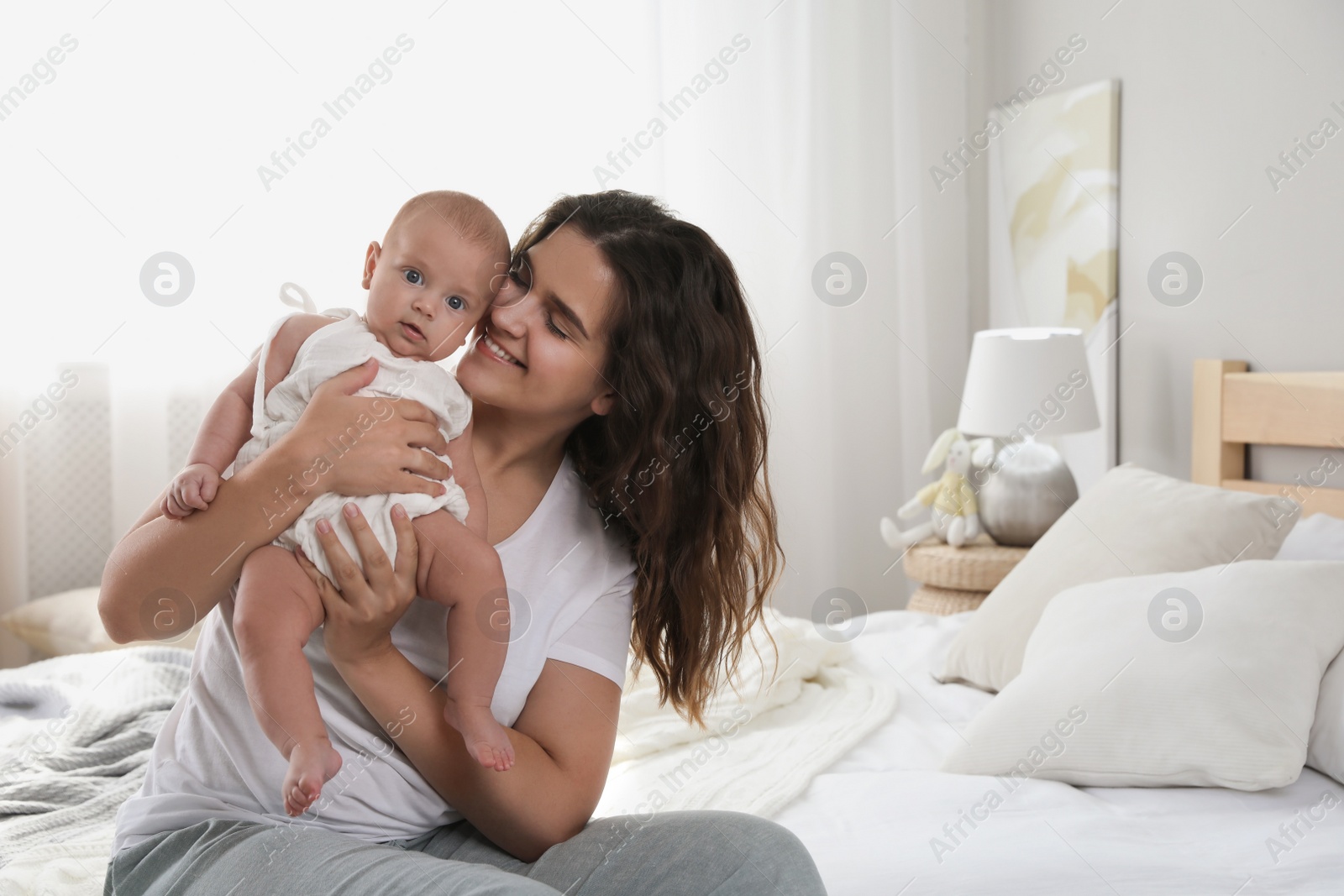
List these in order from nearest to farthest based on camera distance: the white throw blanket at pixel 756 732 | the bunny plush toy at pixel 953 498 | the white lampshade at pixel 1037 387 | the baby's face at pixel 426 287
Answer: the baby's face at pixel 426 287, the white throw blanket at pixel 756 732, the white lampshade at pixel 1037 387, the bunny plush toy at pixel 953 498

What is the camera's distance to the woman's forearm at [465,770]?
0.99 metres

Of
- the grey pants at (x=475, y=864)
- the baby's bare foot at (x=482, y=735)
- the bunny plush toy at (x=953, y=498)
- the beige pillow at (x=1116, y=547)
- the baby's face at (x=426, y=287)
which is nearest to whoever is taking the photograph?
the grey pants at (x=475, y=864)

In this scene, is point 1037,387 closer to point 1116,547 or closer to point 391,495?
point 1116,547

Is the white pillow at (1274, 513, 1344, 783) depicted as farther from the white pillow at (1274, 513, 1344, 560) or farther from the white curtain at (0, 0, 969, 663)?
the white curtain at (0, 0, 969, 663)

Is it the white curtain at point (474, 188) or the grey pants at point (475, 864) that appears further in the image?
the white curtain at point (474, 188)

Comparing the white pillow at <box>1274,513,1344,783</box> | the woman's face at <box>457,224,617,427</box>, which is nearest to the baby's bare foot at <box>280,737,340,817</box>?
the woman's face at <box>457,224,617,427</box>

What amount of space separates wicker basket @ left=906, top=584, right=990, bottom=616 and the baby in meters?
1.90

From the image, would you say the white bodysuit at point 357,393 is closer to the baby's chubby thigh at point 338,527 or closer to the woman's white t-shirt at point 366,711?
the baby's chubby thigh at point 338,527

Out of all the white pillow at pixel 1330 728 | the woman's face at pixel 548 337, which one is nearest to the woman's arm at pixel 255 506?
the woman's face at pixel 548 337

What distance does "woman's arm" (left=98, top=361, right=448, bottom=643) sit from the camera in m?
0.98

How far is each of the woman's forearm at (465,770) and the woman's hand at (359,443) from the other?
17 cm

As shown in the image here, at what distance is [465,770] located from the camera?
39.3 inches

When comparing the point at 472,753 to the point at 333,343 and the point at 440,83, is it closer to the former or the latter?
the point at 333,343

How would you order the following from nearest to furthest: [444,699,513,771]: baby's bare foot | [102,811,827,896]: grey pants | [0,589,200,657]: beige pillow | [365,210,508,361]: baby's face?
[102,811,827,896]: grey pants → [444,699,513,771]: baby's bare foot → [365,210,508,361]: baby's face → [0,589,200,657]: beige pillow
